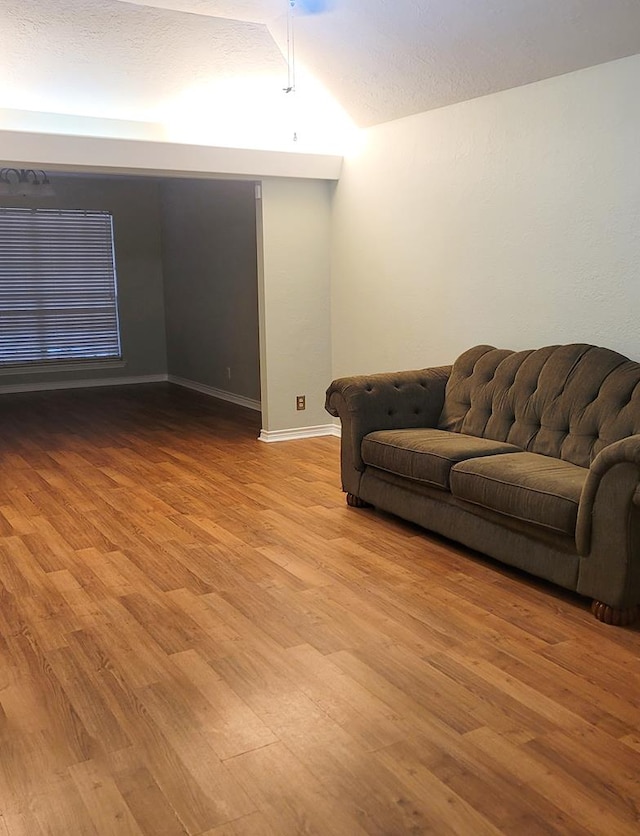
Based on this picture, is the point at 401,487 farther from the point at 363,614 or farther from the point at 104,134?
the point at 104,134

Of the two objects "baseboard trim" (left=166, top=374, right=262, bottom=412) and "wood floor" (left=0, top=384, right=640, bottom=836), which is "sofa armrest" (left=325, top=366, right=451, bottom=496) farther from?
"baseboard trim" (left=166, top=374, right=262, bottom=412)

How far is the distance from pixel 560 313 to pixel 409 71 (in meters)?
1.71

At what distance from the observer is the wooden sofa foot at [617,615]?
2861mm

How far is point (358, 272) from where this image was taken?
576cm

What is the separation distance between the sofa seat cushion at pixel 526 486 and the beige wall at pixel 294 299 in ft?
8.91

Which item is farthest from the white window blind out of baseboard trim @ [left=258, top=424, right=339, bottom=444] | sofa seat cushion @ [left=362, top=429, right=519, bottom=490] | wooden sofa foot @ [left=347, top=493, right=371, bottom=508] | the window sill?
sofa seat cushion @ [left=362, top=429, right=519, bottom=490]

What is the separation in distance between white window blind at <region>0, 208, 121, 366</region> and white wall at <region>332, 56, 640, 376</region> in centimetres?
389

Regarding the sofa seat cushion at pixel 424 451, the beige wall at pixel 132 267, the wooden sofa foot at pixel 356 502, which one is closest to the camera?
the sofa seat cushion at pixel 424 451

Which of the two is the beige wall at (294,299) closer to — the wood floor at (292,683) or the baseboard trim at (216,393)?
the baseboard trim at (216,393)

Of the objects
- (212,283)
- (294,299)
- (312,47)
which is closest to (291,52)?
(312,47)

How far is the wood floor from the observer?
6.29 feet

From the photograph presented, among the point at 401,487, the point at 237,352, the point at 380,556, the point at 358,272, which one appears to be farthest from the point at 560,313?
the point at 237,352

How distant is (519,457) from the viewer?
139 inches

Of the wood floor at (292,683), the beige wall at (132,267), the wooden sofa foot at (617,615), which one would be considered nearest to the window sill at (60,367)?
the beige wall at (132,267)
